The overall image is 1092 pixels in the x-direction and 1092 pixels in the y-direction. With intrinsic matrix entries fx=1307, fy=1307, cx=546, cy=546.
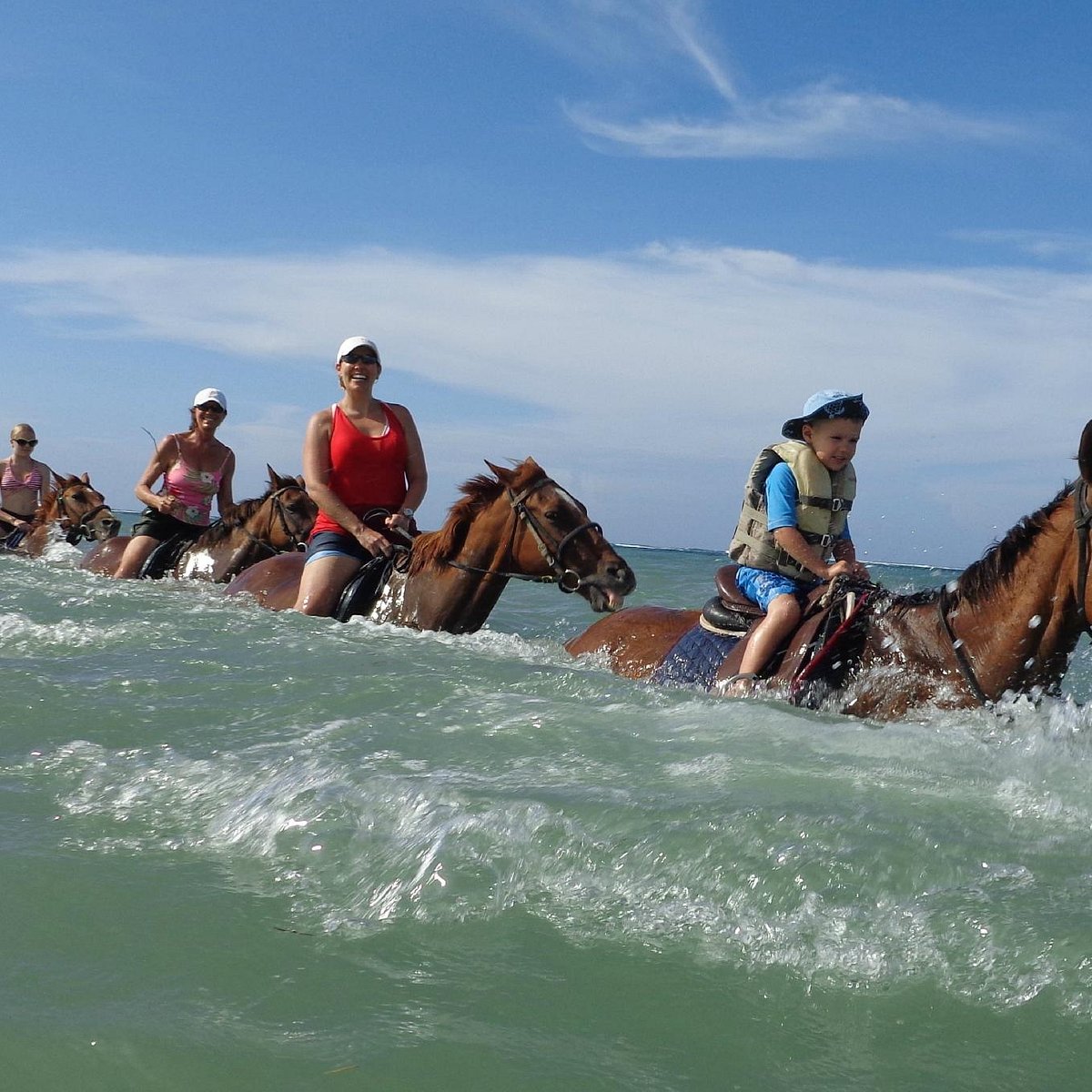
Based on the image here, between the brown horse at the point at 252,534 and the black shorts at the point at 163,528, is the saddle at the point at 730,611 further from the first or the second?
the black shorts at the point at 163,528

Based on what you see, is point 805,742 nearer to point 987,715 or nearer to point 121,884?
point 987,715

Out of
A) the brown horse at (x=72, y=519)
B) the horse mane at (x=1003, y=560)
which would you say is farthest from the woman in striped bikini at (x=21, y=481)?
the horse mane at (x=1003, y=560)

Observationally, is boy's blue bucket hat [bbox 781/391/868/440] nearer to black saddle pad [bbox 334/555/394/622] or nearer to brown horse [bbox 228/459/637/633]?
brown horse [bbox 228/459/637/633]

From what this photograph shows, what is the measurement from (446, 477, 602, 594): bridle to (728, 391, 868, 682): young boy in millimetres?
1189

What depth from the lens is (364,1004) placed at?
2330mm

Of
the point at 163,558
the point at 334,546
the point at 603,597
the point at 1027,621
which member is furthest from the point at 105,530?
the point at 1027,621

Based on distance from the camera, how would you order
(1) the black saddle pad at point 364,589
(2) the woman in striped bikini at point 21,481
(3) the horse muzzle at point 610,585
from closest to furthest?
1. (3) the horse muzzle at point 610,585
2. (1) the black saddle pad at point 364,589
3. (2) the woman in striped bikini at point 21,481

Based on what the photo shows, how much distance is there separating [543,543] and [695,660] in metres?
1.28

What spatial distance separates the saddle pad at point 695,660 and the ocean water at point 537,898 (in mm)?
1074

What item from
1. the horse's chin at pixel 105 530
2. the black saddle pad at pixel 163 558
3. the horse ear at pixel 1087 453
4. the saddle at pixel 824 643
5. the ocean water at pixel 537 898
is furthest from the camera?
the horse's chin at pixel 105 530

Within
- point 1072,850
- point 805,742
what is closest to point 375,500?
point 805,742

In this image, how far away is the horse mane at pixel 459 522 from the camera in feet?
23.7

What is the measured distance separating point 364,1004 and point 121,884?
820 mm

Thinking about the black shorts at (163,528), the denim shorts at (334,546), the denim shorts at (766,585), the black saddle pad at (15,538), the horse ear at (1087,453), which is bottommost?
the black saddle pad at (15,538)
